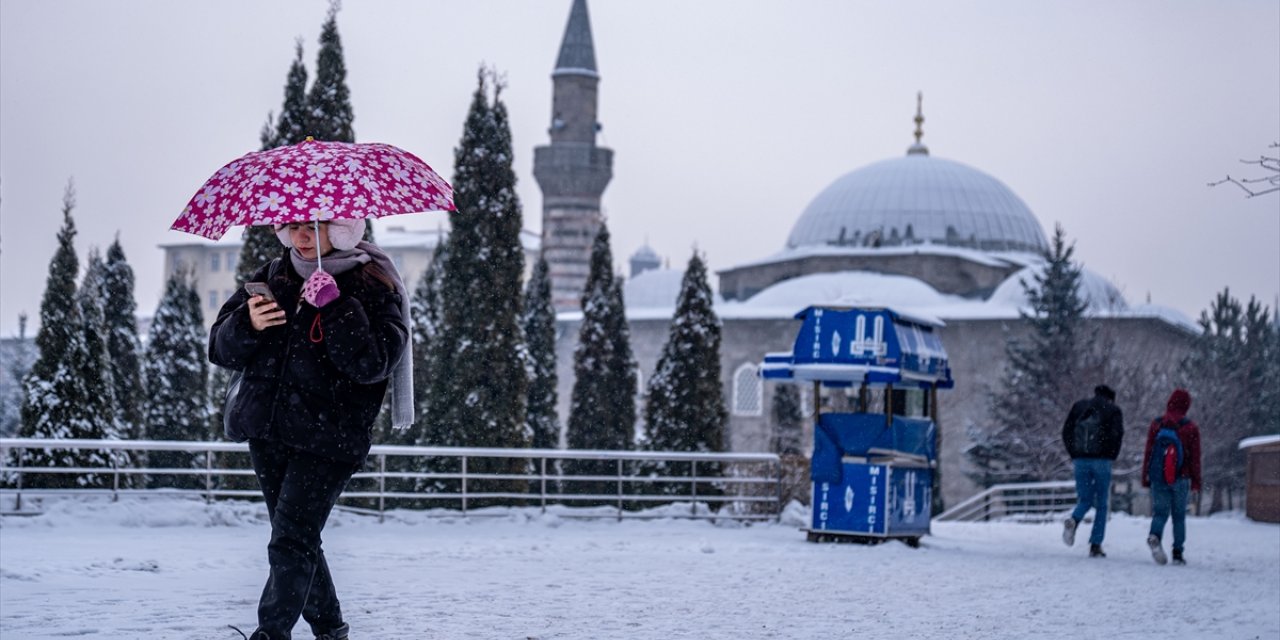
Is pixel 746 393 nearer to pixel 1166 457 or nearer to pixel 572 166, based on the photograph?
pixel 572 166

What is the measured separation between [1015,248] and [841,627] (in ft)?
177

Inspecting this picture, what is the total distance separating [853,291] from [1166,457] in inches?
1565

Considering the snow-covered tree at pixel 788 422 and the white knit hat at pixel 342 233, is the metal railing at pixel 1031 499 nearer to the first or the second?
the snow-covered tree at pixel 788 422

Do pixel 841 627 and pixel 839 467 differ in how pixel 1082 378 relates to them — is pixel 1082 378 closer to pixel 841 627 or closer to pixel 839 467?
pixel 839 467

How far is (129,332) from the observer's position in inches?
1157

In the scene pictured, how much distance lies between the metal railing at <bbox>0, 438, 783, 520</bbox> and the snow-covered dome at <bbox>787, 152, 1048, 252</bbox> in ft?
98.4

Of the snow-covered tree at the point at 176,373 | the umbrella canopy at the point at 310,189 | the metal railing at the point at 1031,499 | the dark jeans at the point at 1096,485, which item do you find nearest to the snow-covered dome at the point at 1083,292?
the metal railing at the point at 1031,499

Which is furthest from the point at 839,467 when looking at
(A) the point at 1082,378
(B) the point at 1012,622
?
(A) the point at 1082,378

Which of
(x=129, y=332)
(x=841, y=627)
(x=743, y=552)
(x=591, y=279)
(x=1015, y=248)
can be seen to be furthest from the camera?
(x=1015, y=248)

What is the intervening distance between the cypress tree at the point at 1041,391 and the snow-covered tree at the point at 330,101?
21.7 metres

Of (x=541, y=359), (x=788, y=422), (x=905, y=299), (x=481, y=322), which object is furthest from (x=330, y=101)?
(x=905, y=299)

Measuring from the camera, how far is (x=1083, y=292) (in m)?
52.4

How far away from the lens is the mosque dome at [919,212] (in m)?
58.3

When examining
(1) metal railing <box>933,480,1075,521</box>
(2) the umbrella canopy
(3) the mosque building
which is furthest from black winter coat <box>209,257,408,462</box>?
(3) the mosque building
